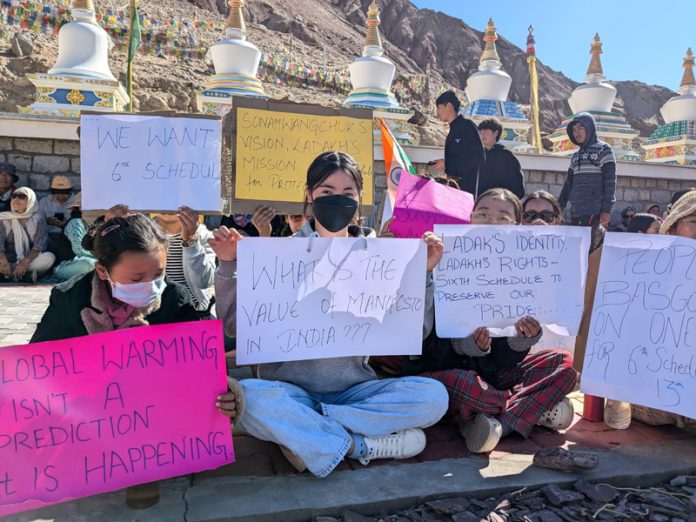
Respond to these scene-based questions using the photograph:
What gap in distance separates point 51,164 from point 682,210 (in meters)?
7.65

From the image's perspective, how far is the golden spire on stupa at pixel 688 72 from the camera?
12914 mm

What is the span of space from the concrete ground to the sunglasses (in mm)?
1149

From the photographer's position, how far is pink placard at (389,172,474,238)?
11.1 feet

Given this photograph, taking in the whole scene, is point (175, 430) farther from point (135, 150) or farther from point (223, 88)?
point (223, 88)

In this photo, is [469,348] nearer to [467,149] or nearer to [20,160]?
[467,149]

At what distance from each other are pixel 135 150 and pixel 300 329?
4.32 ft

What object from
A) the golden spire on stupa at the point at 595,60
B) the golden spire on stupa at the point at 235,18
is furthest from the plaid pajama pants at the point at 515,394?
the golden spire on stupa at the point at 595,60

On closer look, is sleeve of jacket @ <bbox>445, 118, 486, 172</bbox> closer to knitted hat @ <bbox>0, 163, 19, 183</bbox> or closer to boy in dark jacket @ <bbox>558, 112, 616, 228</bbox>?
boy in dark jacket @ <bbox>558, 112, 616, 228</bbox>

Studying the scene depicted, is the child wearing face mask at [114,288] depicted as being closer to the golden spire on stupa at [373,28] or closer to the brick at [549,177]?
the brick at [549,177]

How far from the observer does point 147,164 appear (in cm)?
285

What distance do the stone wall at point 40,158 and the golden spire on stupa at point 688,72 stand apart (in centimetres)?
1285

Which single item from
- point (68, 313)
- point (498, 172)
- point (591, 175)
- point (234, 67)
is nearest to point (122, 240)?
point (68, 313)

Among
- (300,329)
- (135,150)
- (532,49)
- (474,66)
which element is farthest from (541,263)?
(474,66)

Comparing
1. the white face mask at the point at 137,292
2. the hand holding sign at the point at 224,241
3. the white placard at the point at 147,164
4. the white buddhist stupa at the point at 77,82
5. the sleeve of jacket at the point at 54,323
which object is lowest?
the sleeve of jacket at the point at 54,323
